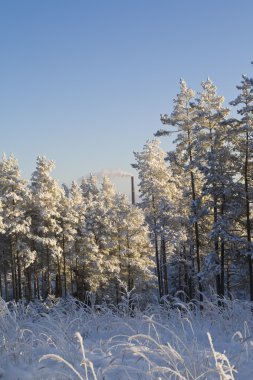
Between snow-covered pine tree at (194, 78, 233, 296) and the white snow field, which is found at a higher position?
snow-covered pine tree at (194, 78, 233, 296)

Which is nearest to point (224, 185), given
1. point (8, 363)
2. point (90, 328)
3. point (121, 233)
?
point (121, 233)

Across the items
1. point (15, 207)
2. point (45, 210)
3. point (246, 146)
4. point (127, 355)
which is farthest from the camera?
point (45, 210)

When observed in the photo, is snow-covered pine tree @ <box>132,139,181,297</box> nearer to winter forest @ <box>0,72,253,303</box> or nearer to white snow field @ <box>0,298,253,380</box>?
winter forest @ <box>0,72,253,303</box>

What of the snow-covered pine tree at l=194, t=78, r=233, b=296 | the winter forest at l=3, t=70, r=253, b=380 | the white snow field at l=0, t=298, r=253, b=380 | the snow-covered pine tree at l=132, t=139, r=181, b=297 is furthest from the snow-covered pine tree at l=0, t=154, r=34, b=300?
the white snow field at l=0, t=298, r=253, b=380

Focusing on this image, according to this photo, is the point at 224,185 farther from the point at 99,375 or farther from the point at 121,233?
the point at 99,375

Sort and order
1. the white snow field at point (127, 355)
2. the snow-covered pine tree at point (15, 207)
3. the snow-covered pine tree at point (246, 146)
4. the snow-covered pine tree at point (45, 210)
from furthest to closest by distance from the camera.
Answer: the snow-covered pine tree at point (45, 210), the snow-covered pine tree at point (15, 207), the snow-covered pine tree at point (246, 146), the white snow field at point (127, 355)

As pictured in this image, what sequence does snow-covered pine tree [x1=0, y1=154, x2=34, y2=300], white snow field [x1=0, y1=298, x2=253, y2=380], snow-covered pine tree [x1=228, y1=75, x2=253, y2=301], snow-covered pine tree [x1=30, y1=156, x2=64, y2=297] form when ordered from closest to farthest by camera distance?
white snow field [x1=0, y1=298, x2=253, y2=380] → snow-covered pine tree [x1=228, y1=75, x2=253, y2=301] → snow-covered pine tree [x1=0, y1=154, x2=34, y2=300] → snow-covered pine tree [x1=30, y1=156, x2=64, y2=297]

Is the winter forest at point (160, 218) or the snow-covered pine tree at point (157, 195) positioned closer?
the winter forest at point (160, 218)

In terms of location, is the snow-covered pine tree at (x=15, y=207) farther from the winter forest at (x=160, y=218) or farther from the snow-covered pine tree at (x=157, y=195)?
the snow-covered pine tree at (x=157, y=195)

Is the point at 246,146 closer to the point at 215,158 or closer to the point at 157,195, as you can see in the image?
the point at 215,158

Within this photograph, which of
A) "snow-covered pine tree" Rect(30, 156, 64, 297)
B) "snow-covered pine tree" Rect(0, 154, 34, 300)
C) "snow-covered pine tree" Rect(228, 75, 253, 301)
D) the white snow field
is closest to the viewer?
the white snow field

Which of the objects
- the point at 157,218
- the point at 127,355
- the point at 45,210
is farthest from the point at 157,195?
the point at 127,355

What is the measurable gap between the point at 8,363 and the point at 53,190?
33.8 m

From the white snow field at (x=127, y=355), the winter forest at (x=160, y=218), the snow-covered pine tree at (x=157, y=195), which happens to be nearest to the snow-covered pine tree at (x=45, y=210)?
the winter forest at (x=160, y=218)
